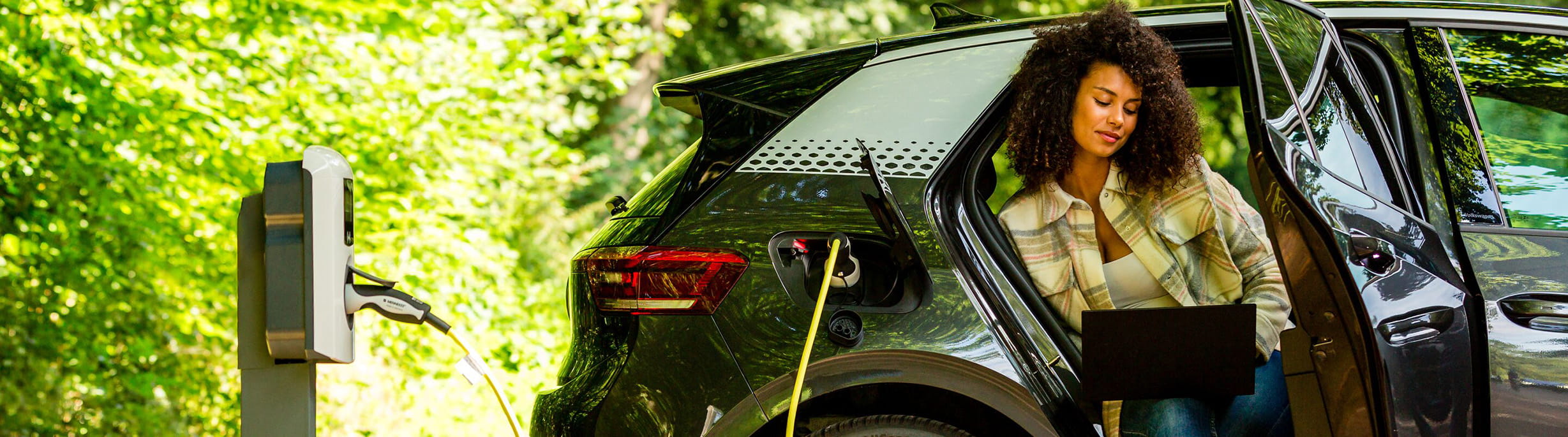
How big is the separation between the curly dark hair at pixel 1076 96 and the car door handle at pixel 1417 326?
624 millimetres

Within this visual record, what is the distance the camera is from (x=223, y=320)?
5.01 metres

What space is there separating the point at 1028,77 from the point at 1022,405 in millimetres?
648

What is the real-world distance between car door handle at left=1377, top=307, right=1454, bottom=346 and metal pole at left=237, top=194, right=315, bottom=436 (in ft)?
5.73

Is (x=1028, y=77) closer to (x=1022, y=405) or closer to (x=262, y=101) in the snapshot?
(x=1022, y=405)

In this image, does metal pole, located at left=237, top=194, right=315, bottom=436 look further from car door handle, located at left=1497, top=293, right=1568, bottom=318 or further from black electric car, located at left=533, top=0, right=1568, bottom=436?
car door handle, located at left=1497, top=293, right=1568, bottom=318

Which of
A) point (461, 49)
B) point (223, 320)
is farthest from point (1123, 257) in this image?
point (223, 320)

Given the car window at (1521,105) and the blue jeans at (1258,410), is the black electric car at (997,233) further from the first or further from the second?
the blue jeans at (1258,410)

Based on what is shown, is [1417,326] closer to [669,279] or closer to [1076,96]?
[1076,96]

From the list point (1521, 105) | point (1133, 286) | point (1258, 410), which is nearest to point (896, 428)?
point (1133, 286)

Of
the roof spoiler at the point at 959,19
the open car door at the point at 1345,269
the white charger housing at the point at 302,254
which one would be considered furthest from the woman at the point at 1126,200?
the white charger housing at the point at 302,254

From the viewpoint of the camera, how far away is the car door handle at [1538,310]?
2.01 m

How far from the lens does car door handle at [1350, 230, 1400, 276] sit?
191 centimetres

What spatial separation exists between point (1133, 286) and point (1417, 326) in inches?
25.3

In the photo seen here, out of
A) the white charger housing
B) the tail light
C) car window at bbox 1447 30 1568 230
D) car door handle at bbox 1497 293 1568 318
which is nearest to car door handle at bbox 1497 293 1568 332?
car door handle at bbox 1497 293 1568 318
